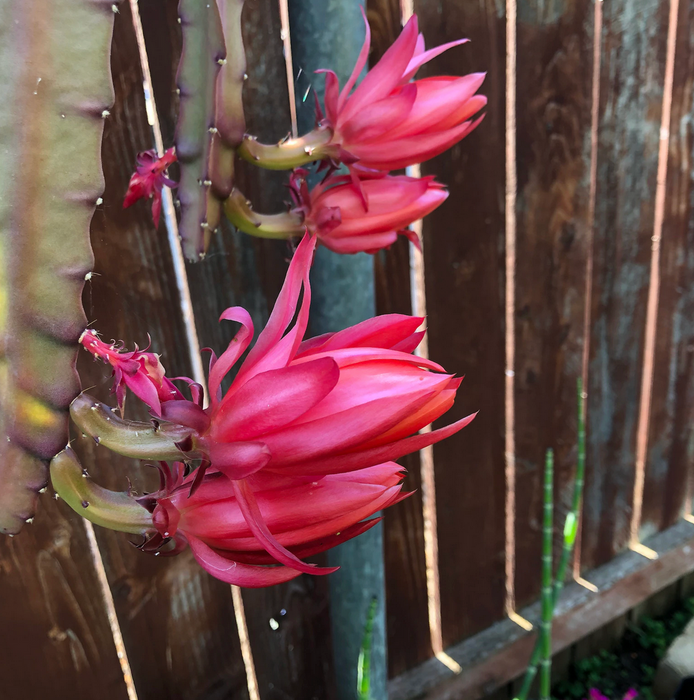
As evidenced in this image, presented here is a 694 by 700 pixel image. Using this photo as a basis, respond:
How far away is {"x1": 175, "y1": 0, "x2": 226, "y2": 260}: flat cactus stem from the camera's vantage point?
381mm

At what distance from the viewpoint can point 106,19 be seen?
1.00 feet

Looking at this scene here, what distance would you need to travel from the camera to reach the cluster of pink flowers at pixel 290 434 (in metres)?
0.26

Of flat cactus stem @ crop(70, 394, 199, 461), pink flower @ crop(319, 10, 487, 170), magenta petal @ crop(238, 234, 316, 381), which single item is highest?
pink flower @ crop(319, 10, 487, 170)

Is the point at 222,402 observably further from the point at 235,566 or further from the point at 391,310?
the point at 391,310

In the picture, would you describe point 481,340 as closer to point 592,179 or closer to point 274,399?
point 592,179

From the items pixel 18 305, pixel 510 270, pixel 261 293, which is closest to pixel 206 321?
pixel 261 293

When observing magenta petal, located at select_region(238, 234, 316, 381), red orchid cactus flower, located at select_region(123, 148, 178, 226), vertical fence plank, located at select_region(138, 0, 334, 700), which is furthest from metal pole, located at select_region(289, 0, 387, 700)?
magenta petal, located at select_region(238, 234, 316, 381)

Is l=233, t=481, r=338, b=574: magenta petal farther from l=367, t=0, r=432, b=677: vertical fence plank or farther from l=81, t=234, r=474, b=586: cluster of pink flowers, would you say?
l=367, t=0, r=432, b=677: vertical fence plank

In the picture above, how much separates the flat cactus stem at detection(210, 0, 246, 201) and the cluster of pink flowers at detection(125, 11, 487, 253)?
0.14 feet

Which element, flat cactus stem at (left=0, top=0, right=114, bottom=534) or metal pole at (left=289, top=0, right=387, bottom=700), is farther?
metal pole at (left=289, top=0, right=387, bottom=700)

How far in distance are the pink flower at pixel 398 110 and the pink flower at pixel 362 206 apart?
19 mm

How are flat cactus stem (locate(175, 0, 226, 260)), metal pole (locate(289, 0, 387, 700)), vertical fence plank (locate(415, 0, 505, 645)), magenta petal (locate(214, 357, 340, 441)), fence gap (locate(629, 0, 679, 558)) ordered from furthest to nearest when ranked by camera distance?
fence gap (locate(629, 0, 679, 558)) < vertical fence plank (locate(415, 0, 505, 645)) < metal pole (locate(289, 0, 387, 700)) < flat cactus stem (locate(175, 0, 226, 260)) < magenta petal (locate(214, 357, 340, 441))

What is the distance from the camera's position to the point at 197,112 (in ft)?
1.28

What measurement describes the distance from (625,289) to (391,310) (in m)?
0.62
